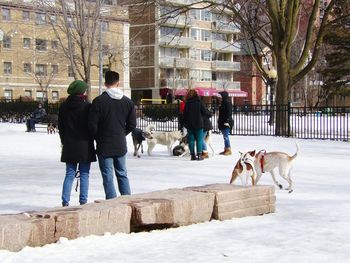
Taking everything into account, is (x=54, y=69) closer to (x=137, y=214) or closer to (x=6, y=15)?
(x=6, y=15)

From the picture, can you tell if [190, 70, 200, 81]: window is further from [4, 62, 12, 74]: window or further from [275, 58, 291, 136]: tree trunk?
[275, 58, 291, 136]: tree trunk

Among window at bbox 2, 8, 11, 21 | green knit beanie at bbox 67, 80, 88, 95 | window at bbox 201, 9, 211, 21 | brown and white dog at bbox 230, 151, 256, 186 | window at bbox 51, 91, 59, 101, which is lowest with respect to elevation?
brown and white dog at bbox 230, 151, 256, 186

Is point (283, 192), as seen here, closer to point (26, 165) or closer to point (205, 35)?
point (26, 165)

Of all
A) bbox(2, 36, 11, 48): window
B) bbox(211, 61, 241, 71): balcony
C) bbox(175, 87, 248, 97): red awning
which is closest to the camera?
bbox(2, 36, 11, 48): window

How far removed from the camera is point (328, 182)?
11.2 metres

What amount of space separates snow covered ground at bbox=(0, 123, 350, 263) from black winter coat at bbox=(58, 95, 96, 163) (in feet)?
4.06

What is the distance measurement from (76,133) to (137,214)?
1729mm

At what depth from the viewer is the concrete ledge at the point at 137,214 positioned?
5.91 metres

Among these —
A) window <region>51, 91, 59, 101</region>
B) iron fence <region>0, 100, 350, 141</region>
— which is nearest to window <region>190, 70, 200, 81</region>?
window <region>51, 91, 59, 101</region>

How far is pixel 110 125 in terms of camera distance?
7.75 m

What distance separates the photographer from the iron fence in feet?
83.9

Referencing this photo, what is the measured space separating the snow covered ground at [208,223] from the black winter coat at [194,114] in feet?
3.12

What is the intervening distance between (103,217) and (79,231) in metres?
0.32

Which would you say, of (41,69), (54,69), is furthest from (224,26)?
(41,69)
